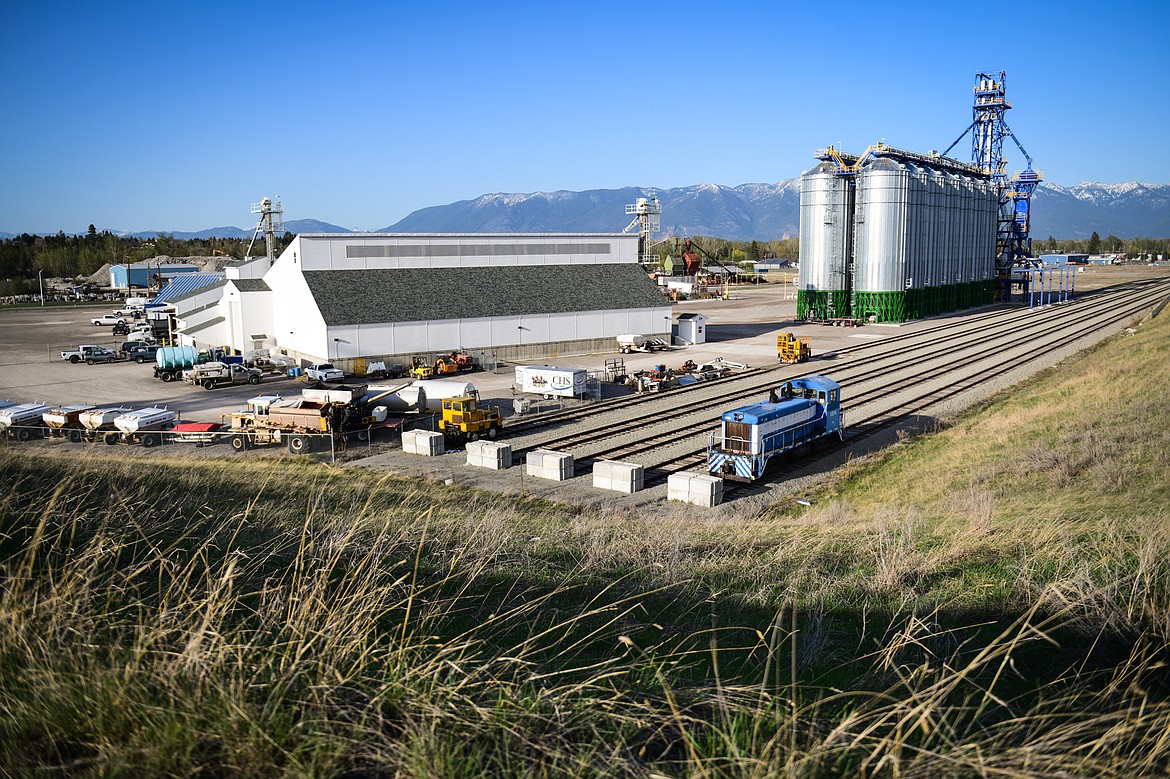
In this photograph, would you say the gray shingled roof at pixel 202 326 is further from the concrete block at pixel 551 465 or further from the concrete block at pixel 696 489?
the concrete block at pixel 696 489

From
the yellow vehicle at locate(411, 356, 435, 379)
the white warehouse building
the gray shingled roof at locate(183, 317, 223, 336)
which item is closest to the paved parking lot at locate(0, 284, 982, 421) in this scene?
the yellow vehicle at locate(411, 356, 435, 379)

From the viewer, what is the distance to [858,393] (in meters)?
40.1

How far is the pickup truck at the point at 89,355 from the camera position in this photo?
179 ft

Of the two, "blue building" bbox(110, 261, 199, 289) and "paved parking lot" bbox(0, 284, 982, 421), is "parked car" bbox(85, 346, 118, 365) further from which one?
"blue building" bbox(110, 261, 199, 289)

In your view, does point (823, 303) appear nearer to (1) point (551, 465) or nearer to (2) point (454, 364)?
(2) point (454, 364)

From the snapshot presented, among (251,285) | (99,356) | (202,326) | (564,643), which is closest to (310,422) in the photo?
(564,643)

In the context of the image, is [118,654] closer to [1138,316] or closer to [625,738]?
[625,738]

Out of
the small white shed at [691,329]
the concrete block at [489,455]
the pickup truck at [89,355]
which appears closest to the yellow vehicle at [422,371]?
the concrete block at [489,455]

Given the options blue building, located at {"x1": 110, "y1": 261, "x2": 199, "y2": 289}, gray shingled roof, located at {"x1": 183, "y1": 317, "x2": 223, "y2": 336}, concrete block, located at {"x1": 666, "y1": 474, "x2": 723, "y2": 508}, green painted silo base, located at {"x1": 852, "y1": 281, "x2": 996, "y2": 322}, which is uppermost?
blue building, located at {"x1": 110, "y1": 261, "x2": 199, "y2": 289}

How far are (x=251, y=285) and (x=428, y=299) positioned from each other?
1426 cm

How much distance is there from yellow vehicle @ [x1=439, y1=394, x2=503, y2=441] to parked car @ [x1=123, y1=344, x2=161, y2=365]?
1399 inches

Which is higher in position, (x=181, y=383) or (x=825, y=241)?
(x=825, y=241)

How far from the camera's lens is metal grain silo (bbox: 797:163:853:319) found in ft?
251

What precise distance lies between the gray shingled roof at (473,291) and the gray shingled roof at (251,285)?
7.14 m
